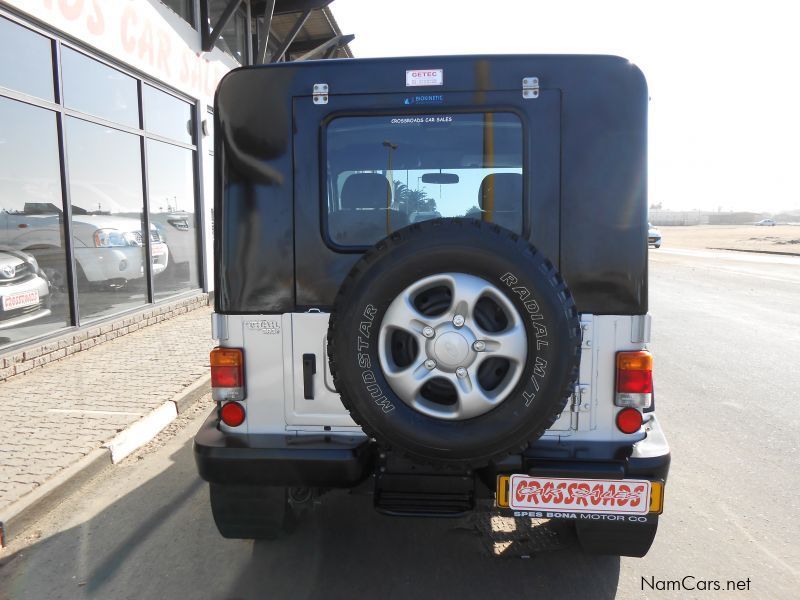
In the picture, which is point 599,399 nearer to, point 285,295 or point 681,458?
point 285,295

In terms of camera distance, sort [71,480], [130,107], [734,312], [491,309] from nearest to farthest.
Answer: [491,309]
[71,480]
[130,107]
[734,312]

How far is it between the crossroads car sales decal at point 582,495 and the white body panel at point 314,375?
250 mm

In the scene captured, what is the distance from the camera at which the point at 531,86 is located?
2.57 m

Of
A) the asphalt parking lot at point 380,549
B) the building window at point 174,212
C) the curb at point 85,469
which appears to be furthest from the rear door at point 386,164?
the building window at point 174,212

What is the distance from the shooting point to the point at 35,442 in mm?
4340

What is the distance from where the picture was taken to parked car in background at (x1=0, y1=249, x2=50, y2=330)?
244 inches

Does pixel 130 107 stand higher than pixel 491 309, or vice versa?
pixel 130 107

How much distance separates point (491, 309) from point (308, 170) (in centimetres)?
102

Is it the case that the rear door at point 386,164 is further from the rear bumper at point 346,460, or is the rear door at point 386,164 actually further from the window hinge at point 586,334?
the rear bumper at point 346,460

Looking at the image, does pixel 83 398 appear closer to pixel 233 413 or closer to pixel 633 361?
pixel 233 413

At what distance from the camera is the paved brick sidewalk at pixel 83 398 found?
404 centimetres

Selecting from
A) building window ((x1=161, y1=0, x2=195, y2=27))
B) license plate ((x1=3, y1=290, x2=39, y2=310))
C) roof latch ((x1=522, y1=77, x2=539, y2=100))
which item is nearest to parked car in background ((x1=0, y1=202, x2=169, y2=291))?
license plate ((x1=3, y1=290, x2=39, y2=310))

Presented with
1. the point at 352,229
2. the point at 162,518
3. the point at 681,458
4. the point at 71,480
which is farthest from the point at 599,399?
the point at 71,480

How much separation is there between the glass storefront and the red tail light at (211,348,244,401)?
181 inches
